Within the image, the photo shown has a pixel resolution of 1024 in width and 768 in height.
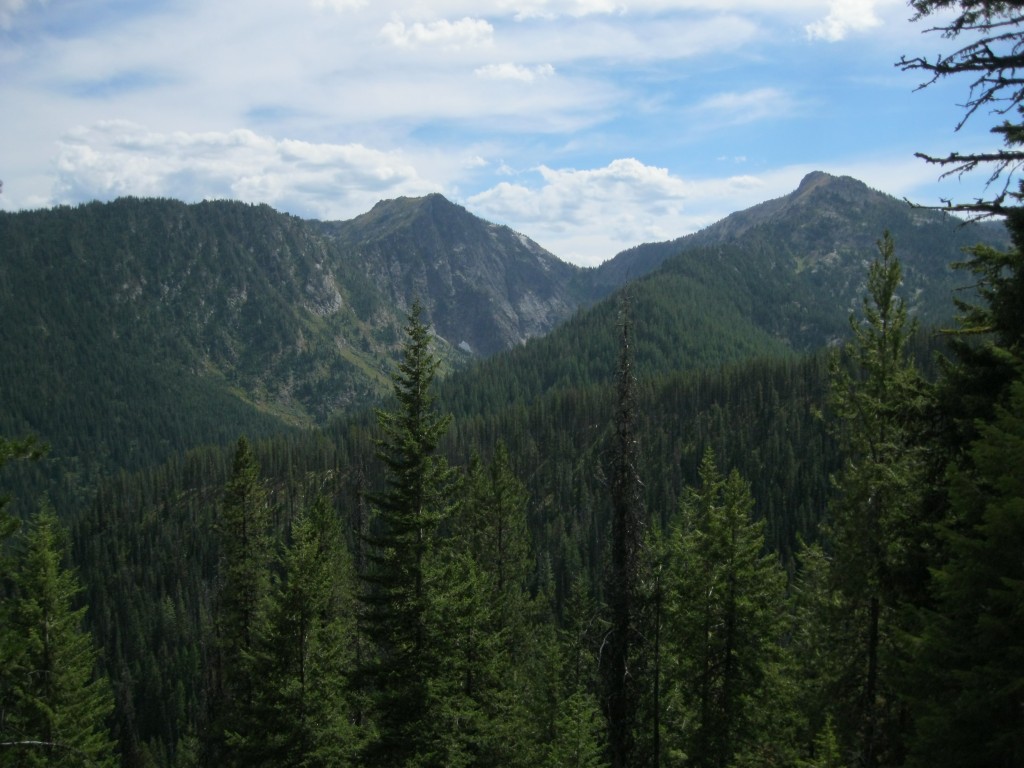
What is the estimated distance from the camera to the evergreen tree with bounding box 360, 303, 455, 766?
2020 centimetres

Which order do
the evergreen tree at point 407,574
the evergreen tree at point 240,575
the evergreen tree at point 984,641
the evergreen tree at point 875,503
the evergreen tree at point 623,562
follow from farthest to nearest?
the evergreen tree at point 240,575, the evergreen tree at point 407,574, the evergreen tree at point 623,562, the evergreen tree at point 875,503, the evergreen tree at point 984,641

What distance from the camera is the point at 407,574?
2077cm

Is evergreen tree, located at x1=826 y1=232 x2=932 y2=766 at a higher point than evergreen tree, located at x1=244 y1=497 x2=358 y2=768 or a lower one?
higher

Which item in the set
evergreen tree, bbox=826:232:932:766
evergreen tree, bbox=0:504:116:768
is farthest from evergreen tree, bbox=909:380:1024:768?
evergreen tree, bbox=0:504:116:768

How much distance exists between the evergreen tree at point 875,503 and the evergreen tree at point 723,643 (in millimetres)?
3133

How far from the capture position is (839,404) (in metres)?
19.6

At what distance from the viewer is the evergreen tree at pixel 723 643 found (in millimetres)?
22703

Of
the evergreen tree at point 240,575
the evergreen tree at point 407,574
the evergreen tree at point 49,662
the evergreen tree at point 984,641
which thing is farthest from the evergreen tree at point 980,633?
the evergreen tree at point 49,662

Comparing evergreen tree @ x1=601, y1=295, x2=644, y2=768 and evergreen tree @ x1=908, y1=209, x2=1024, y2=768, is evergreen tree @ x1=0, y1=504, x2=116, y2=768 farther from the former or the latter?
evergreen tree @ x1=908, y1=209, x2=1024, y2=768

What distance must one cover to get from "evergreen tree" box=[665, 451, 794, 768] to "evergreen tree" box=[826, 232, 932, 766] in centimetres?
313

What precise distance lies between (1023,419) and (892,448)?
872 cm

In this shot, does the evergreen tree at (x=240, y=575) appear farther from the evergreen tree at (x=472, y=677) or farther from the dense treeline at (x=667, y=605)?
the evergreen tree at (x=472, y=677)

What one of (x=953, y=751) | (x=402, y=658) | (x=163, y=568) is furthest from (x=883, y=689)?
(x=163, y=568)

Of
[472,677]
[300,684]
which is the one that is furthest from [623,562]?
[300,684]
